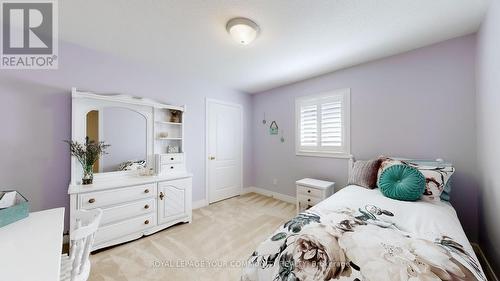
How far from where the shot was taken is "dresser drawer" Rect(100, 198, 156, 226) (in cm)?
200

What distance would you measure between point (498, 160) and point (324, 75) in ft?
7.14

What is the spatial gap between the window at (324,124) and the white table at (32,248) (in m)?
3.08

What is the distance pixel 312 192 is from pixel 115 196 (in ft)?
8.41

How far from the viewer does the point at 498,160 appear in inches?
53.9

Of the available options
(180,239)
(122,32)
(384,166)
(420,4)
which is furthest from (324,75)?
(180,239)

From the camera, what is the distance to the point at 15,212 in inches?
42.0

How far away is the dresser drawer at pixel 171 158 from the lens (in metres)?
2.62

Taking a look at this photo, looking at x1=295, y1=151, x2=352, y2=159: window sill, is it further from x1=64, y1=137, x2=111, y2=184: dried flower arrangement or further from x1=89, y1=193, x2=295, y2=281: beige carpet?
x1=64, y1=137, x2=111, y2=184: dried flower arrangement

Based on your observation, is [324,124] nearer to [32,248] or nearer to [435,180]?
[435,180]

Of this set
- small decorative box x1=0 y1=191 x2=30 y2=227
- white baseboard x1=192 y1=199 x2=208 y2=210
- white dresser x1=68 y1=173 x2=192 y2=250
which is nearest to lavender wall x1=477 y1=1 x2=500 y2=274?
white dresser x1=68 y1=173 x2=192 y2=250

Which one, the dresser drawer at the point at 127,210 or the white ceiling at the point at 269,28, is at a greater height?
the white ceiling at the point at 269,28

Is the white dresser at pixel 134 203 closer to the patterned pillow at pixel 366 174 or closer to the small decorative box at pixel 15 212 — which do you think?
the small decorative box at pixel 15 212

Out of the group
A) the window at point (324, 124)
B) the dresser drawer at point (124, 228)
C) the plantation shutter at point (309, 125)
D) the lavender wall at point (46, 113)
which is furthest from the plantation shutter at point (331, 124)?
the lavender wall at point (46, 113)

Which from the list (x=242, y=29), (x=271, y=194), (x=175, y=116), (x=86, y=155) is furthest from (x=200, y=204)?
(x=242, y=29)
